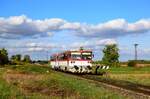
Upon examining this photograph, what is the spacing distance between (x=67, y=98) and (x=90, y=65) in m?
35.3

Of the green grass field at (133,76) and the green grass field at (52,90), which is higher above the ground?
the green grass field at (133,76)

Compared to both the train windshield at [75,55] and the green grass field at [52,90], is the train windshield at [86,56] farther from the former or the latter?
the green grass field at [52,90]

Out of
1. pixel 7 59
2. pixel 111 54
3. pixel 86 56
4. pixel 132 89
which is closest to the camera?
pixel 132 89

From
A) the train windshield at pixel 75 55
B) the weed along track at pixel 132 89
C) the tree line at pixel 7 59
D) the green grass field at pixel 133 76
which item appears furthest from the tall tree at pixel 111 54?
the weed along track at pixel 132 89

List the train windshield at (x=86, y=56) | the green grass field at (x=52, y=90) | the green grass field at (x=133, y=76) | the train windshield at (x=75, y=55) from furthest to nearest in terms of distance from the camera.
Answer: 1. the train windshield at (x=75, y=55)
2. the train windshield at (x=86, y=56)
3. the green grass field at (x=133, y=76)
4. the green grass field at (x=52, y=90)

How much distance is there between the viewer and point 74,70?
55.6 m

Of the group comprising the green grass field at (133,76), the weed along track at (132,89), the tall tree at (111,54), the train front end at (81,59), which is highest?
the tall tree at (111,54)

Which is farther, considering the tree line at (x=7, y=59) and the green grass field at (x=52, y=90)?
the tree line at (x=7, y=59)

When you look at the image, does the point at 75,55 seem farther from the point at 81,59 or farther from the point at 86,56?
the point at 86,56

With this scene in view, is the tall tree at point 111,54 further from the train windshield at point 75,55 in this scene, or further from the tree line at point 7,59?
the train windshield at point 75,55

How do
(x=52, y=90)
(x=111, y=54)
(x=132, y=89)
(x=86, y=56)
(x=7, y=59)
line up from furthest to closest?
1. (x=7, y=59)
2. (x=111, y=54)
3. (x=86, y=56)
4. (x=132, y=89)
5. (x=52, y=90)

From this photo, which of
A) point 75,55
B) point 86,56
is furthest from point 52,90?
point 75,55

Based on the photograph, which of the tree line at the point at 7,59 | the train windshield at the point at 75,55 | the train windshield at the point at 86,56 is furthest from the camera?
the tree line at the point at 7,59

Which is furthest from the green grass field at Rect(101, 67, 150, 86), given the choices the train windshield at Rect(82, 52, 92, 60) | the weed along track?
the train windshield at Rect(82, 52, 92, 60)
